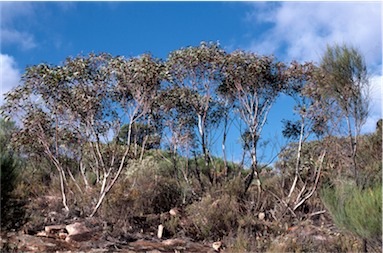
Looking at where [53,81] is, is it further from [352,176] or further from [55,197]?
[352,176]

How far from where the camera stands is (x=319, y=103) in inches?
478

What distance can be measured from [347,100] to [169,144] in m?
6.19

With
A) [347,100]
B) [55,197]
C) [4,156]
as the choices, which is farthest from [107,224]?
[347,100]

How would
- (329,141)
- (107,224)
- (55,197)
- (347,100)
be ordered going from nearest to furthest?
1. (347,100)
2. (107,224)
3. (329,141)
4. (55,197)

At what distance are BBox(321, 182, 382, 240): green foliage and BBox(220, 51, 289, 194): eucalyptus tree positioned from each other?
16.5 ft

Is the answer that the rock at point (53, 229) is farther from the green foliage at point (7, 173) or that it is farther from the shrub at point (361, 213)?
the shrub at point (361, 213)

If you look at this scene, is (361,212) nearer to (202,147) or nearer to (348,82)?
(348,82)

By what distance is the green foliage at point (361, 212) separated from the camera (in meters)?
6.43

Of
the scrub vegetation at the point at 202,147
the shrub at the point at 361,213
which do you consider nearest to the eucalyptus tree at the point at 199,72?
the scrub vegetation at the point at 202,147

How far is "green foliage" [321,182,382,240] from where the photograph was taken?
21.1ft

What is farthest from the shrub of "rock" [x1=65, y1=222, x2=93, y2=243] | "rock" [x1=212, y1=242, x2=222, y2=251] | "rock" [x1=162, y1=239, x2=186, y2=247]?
"rock" [x1=65, y1=222, x2=93, y2=243]

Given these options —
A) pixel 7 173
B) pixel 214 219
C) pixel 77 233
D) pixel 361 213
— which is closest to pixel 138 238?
pixel 77 233

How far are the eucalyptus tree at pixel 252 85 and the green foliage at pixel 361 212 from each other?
16.5ft

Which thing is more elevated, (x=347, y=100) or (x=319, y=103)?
(x=319, y=103)
